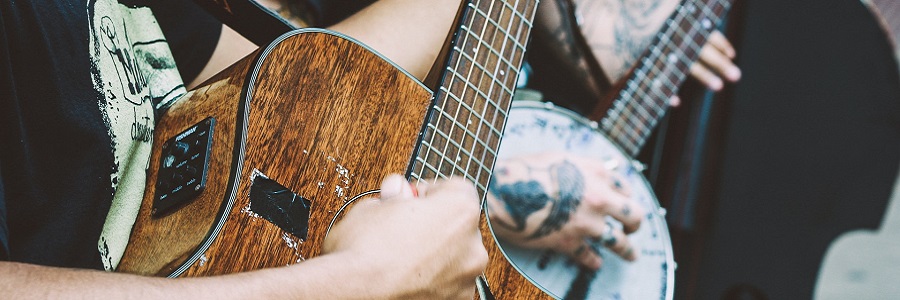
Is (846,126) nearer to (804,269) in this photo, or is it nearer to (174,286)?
(804,269)

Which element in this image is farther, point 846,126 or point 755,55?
point 846,126

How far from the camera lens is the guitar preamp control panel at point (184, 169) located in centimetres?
66

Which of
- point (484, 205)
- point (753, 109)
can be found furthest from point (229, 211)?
point (753, 109)

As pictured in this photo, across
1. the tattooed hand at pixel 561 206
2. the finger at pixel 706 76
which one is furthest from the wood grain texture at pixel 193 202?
the finger at pixel 706 76

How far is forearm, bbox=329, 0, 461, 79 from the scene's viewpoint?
100 cm

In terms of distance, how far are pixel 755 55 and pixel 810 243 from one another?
1.39ft

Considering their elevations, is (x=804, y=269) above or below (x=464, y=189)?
below

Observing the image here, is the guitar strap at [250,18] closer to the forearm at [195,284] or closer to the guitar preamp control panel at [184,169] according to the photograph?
the guitar preamp control panel at [184,169]

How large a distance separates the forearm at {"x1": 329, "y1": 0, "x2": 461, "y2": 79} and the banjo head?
18cm

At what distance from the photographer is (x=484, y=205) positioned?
81 cm

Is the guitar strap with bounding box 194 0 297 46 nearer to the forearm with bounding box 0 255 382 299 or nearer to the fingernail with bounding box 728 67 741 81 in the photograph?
the forearm with bounding box 0 255 382 299

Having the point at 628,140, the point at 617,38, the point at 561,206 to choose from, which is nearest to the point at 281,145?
the point at 561,206

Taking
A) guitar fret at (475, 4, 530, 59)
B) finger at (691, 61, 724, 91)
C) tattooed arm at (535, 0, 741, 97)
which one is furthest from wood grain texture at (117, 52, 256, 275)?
finger at (691, 61, 724, 91)

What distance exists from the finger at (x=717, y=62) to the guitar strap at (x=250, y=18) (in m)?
0.90
